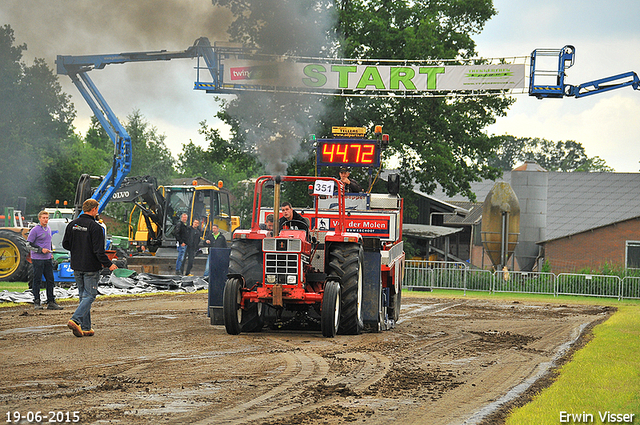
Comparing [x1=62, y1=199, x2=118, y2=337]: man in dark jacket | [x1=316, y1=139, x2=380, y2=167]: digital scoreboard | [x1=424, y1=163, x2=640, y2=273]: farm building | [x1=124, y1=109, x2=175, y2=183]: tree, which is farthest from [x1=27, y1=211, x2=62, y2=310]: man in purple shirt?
[x1=124, y1=109, x2=175, y2=183]: tree

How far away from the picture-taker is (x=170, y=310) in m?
15.9

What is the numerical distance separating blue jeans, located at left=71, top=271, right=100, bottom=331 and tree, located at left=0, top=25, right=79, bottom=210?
119 feet

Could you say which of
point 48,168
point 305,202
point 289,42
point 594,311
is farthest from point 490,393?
point 48,168

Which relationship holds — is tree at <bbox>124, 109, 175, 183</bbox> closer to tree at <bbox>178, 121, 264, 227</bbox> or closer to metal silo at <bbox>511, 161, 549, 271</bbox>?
tree at <bbox>178, 121, 264, 227</bbox>

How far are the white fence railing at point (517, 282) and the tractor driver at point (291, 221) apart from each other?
53.8 feet

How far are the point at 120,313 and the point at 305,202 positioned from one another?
20837 mm

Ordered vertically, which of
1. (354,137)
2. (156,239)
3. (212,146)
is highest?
(212,146)

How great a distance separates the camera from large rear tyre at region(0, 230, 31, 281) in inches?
867

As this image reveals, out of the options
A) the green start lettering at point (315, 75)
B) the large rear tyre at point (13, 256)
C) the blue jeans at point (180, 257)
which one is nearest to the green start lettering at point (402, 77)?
the green start lettering at point (315, 75)

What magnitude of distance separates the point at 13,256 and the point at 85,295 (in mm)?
12809

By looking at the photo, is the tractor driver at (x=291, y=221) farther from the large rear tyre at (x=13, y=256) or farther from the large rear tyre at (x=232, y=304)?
the large rear tyre at (x=13, y=256)

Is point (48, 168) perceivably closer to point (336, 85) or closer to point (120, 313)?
point (336, 85)

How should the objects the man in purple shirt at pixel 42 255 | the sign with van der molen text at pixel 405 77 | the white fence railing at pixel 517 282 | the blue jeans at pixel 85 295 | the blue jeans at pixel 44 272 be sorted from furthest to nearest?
the white fence railing at pixel 517 282, the sign with van der molen text at pixel 405 77, the blue jeans at pixel 44 272, the man in purple shirt at pixel 42 255, the blue jeans at pixel 85 295

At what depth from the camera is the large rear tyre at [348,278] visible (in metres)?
11.8
